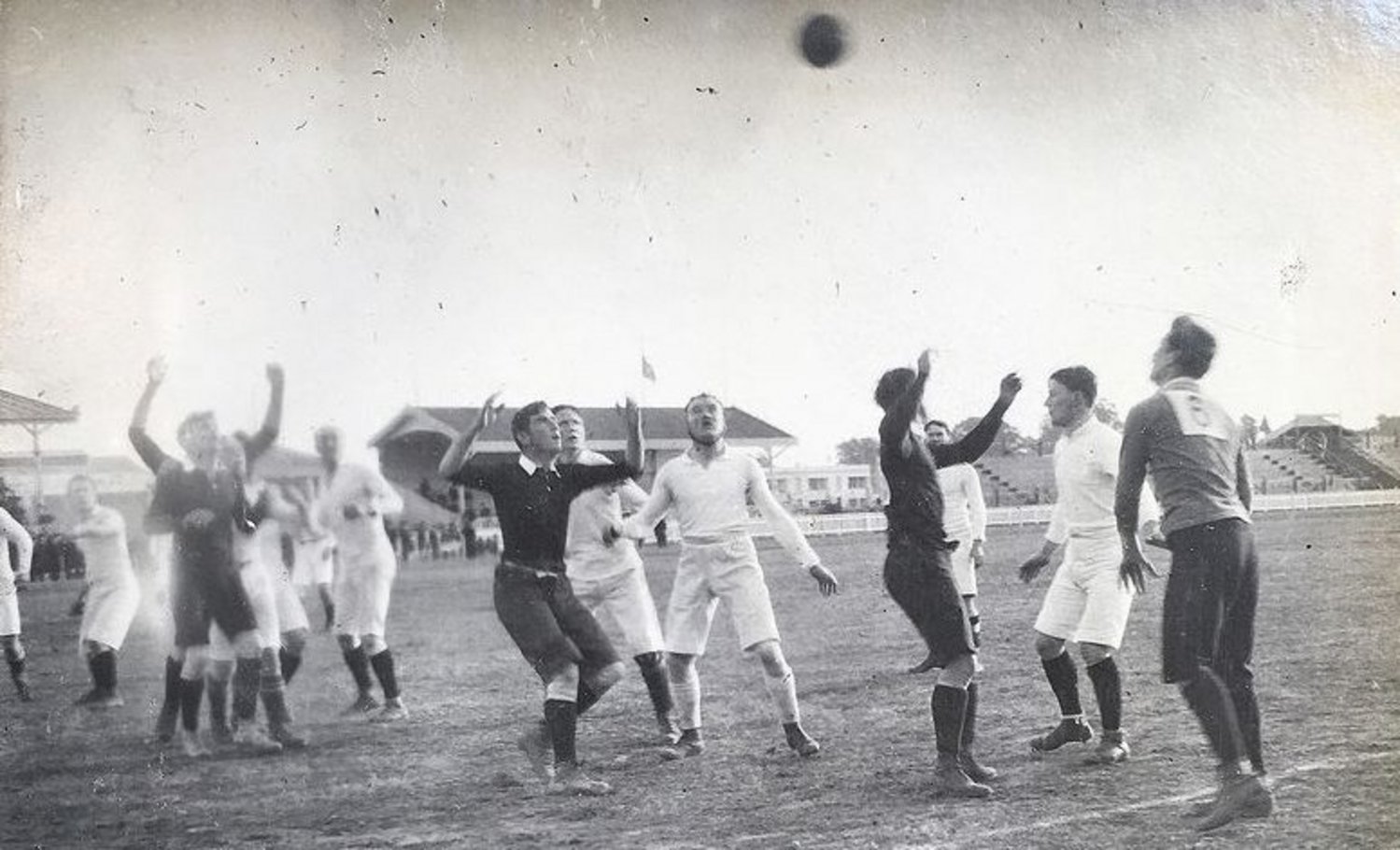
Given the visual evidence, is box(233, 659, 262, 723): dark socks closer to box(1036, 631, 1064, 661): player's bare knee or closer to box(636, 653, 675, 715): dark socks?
box(636, 653, 675, 715): dark socks

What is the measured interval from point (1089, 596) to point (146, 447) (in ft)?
10.8

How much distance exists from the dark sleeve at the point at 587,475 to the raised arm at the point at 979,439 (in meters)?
1.06

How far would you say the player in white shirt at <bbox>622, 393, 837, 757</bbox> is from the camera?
3.86 meters

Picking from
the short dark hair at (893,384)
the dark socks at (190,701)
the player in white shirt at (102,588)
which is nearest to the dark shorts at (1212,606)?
the short dark hair at (893,384)

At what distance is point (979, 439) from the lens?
365cm

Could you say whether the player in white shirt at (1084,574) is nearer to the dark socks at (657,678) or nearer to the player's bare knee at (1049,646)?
the player's bare knee at (1049,646)

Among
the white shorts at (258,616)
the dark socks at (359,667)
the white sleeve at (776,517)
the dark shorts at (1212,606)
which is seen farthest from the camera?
the dark socks at (359,667)

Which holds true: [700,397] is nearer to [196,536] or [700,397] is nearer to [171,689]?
[196,536]

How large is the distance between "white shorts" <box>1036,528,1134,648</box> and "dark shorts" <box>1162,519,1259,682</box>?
0.31 meters

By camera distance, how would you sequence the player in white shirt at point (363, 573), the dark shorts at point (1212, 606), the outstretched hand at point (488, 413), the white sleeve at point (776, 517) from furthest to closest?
the player in white shirt at point (363, 573) < the white sleeve at point (776, 517) < the outstretched hand at point (488, 413) < the dark shorts at point (1212, 606)

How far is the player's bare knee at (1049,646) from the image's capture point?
384 centimetres

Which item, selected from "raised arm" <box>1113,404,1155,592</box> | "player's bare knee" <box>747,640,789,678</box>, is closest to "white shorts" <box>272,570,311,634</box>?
"player's bare knee" <box>747,640,789,678</box>

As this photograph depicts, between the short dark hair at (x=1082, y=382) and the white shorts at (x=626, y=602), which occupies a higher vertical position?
the short dark hair at (x=1082, y=382)

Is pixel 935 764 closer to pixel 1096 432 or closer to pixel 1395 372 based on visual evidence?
pixel 1096 432
